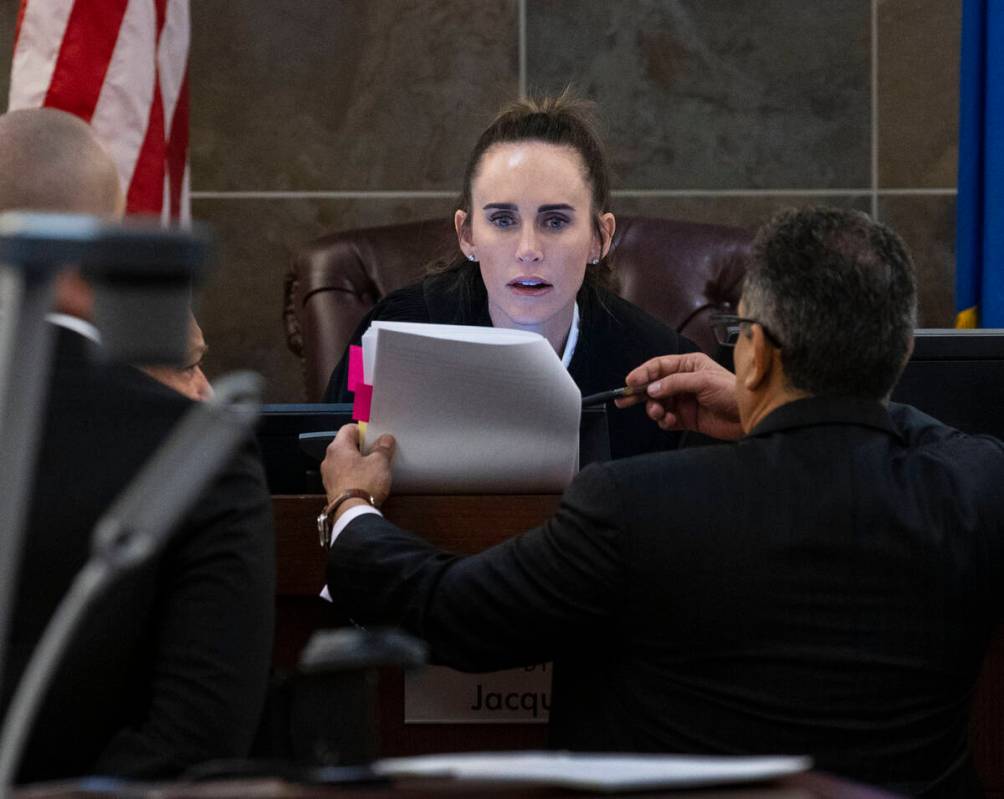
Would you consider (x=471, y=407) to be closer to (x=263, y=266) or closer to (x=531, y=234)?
(x=531, y=234)

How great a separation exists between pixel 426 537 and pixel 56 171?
2.07ft

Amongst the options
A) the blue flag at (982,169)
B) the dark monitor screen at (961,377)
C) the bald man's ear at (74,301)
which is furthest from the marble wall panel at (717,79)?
the bald man's ear at (74,301)

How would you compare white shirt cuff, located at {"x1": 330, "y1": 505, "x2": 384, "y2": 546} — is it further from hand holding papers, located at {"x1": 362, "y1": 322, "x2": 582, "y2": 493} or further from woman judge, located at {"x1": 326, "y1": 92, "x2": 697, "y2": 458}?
woman judge, located at {"x1": 326, "y1": 92, "x2": 697, "y2": 458}

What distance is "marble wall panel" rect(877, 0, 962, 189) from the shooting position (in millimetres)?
4082

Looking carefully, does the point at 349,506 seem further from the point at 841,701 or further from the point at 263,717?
the point at 841,701

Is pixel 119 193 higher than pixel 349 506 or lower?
higher

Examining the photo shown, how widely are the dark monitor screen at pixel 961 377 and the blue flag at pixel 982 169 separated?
997mm

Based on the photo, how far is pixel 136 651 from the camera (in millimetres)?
1246

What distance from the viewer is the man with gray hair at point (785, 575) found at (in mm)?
1471

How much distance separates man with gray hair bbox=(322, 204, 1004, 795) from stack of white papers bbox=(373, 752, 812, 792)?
62cm

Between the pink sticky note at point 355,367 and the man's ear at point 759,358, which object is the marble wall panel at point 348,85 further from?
the man's ear at point 759,358

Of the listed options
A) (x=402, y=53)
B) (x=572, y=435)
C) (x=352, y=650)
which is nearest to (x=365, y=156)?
(x=402, y=53)

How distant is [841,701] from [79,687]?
727 millimetres

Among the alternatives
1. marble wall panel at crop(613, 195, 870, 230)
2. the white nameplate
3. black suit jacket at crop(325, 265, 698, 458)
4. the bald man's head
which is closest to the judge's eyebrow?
black suit jacket at crop(325, 265, 698, 458)
